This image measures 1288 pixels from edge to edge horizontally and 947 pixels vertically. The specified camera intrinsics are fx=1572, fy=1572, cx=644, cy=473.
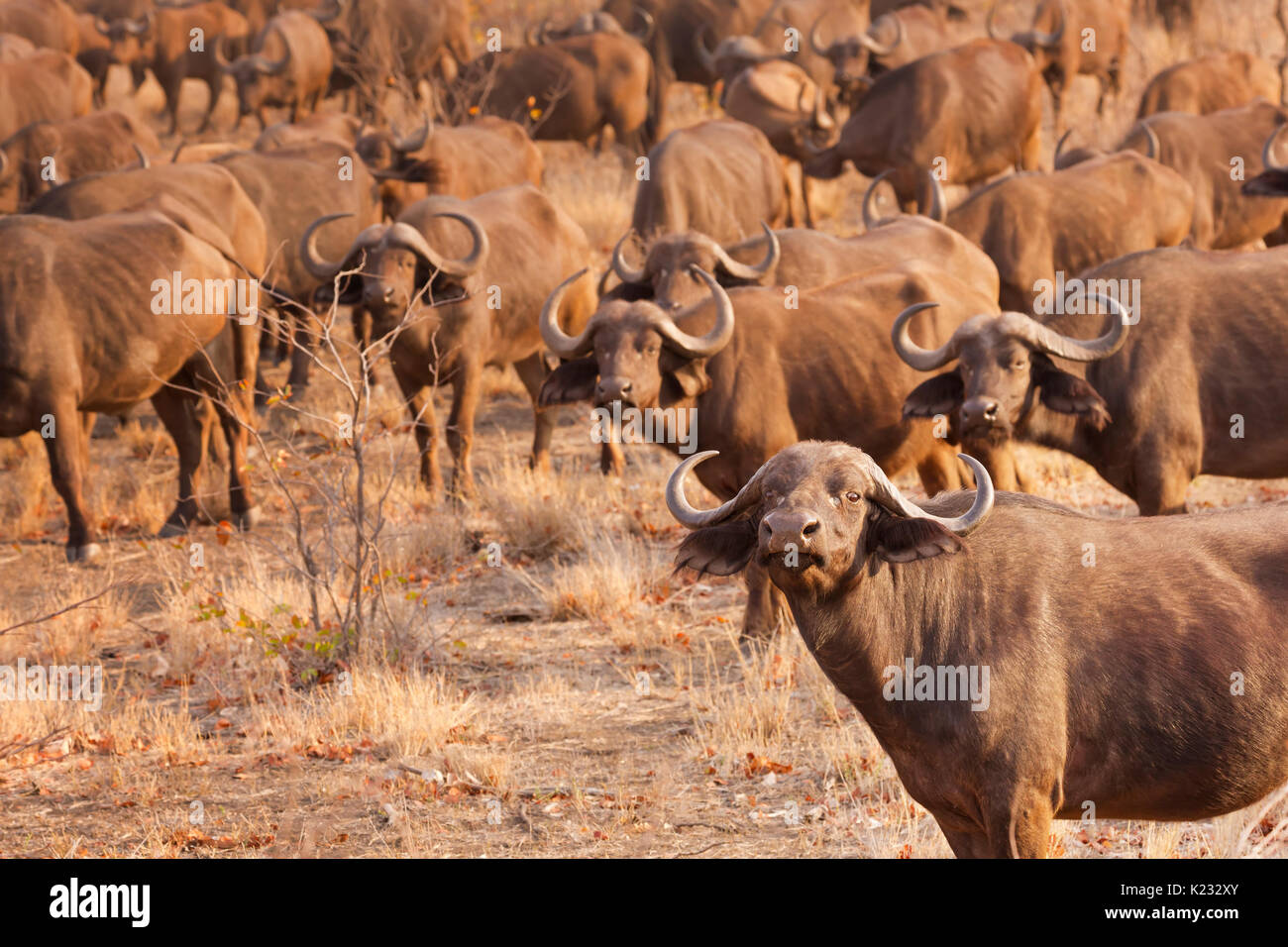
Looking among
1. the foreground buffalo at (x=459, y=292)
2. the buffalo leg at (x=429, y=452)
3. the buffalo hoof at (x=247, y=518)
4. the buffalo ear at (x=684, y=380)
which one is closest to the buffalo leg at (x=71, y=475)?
the buffalo hoof at (x=247, y=518)

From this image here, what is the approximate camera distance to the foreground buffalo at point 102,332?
10172 millimetres

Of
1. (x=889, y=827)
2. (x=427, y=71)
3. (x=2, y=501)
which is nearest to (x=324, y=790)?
(x=889, y=827)

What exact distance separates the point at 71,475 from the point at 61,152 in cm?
773

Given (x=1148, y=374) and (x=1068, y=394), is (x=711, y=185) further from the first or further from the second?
(x=1068, y=394)

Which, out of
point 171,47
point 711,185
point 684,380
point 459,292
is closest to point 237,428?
point 459,292

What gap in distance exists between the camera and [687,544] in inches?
190

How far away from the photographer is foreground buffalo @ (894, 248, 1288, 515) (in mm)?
7789

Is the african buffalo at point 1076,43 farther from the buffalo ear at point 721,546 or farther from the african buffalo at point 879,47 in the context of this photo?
the buffalo ear at point 721,546

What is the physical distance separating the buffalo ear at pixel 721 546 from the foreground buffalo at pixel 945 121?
1223cm

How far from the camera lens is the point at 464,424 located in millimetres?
11422

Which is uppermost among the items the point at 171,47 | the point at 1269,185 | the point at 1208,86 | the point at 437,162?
the point at 171,47

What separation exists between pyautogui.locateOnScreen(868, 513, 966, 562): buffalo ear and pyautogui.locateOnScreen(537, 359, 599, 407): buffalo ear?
4209 millimetres

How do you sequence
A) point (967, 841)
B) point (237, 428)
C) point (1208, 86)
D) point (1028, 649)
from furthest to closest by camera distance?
point (1208, 86)
point (237, 428)
point (967, 841)
point (1028, 649)

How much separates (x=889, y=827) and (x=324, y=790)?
2.45 meters
